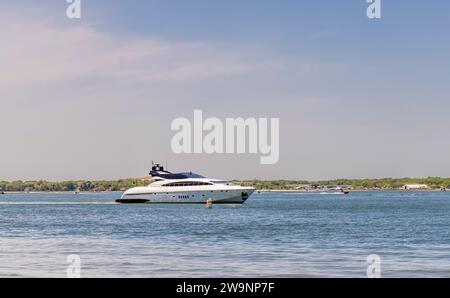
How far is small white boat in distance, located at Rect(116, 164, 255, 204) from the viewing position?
133375 millimetres

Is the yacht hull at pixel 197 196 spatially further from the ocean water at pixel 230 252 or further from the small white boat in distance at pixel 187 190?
the ocean water at pixel 230 252

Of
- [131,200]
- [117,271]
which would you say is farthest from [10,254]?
[131,200]

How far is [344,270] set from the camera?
3088 centimetres

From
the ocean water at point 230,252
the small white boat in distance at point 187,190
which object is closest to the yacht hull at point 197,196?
the small white boat in distance at point 187,190

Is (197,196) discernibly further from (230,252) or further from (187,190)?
(230,252)

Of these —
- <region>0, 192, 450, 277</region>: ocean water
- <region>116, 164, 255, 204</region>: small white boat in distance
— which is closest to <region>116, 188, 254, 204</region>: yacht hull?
<region>116, 164, 255, 204</region>: small white boat in distance

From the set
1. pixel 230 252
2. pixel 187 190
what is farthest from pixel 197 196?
pixel 230 252

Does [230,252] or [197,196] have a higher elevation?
[197,196]

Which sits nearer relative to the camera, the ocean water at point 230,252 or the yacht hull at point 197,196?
the ocean water at point 230,252

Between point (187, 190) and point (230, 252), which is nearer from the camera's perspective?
point (230, 252)

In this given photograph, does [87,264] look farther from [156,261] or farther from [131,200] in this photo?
[131,200]

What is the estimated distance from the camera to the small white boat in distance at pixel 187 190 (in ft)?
438

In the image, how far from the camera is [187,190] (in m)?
135
